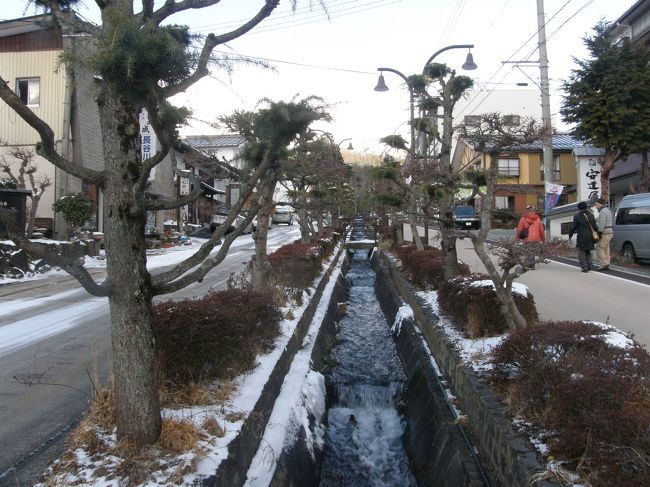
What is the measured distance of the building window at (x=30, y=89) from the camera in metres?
19.9

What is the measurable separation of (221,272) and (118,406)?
478 inches

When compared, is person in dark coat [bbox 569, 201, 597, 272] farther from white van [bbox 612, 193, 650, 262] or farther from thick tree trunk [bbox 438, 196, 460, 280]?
thick tree trunk [bbox 438, 196, 460, 280]

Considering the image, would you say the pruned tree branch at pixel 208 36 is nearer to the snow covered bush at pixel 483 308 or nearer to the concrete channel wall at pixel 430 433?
the concrete channel wall at pixel 430 433

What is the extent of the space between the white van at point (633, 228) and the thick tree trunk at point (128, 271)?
14556 millimetres

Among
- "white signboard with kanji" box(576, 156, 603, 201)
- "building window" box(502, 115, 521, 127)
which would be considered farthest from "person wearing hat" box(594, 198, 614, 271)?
"building window" box(502, 115, 521, 127)

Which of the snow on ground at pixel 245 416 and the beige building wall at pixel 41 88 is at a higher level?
the beige building wall at pixel 41 88

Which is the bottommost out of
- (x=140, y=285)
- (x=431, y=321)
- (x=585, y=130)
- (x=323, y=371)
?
(x=323, y=371)

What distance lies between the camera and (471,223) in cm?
3516

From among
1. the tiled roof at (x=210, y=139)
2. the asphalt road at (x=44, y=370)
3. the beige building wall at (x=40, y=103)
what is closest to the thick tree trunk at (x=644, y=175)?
the tiled roof at (x=210, y=139)

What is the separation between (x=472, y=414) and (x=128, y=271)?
3.32 meters

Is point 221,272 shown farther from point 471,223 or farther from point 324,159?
point 471,223

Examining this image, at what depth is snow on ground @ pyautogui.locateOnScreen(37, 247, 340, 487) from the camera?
126 inches

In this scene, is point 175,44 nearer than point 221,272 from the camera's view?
Yes

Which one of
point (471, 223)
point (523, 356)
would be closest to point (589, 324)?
point (523, 356)
